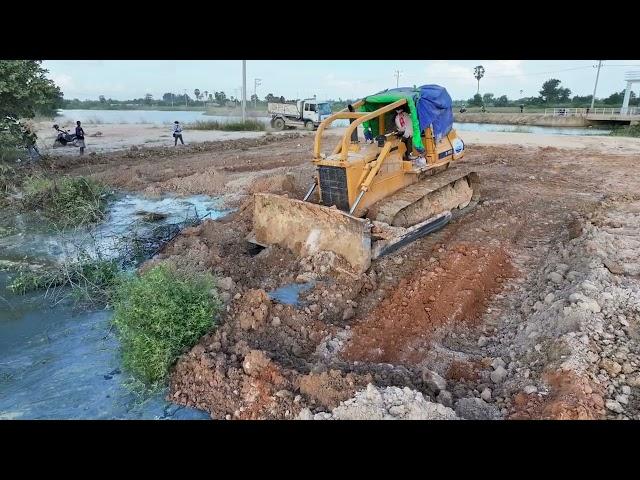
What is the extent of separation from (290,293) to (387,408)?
2.73 meters

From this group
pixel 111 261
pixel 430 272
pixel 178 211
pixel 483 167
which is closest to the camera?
pixel 430 272

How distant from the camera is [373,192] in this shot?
728 cm

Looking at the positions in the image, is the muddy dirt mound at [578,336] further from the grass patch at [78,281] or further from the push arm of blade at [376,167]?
the grass patch at [78,281]

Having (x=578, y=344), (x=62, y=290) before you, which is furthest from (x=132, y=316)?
(x=578, y=344)

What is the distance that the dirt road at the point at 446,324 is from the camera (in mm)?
3975

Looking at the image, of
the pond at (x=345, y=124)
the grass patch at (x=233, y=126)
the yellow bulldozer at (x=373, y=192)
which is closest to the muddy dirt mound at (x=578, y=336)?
the yellow bulldozer at (x=373, y=192)

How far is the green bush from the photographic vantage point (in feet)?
15.4

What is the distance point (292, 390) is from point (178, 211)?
7.29 metres

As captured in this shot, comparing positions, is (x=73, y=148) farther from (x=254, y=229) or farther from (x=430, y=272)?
(x=430, y=272)

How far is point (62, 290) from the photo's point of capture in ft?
22.1

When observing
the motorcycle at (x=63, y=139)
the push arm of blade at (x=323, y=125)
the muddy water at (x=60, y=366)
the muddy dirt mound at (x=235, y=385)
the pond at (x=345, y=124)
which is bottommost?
the muddy water at (x=60, y=366)

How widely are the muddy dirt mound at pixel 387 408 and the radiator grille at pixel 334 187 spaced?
358 centimetres

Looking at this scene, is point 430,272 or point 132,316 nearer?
point 132,316

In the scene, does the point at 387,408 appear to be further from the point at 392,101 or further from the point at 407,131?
the point at 392,101
